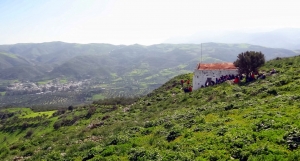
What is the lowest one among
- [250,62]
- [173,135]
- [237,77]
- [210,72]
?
[173,135]

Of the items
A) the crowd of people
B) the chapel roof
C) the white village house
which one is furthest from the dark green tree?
the chapel roof

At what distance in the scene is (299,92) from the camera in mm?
20969

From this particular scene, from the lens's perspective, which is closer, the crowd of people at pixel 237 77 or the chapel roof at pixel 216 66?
the crowd of people at pixel 237 77

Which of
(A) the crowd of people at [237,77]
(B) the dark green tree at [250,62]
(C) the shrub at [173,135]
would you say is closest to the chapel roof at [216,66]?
(A) the crowd of people at [237,77]

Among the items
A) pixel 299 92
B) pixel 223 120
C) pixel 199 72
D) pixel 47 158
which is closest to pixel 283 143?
pixel 223 120

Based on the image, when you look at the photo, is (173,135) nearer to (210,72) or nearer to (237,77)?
(237,77)

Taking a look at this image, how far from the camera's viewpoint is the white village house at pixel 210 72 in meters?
40.4

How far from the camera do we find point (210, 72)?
1631 inches

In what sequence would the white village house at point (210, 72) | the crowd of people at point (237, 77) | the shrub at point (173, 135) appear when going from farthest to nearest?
the white village house at point (210, 72)
the crowd of people at point (237, 77)
the shrub at point (173, 135)

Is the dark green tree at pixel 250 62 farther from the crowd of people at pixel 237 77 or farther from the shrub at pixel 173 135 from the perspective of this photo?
the shrub at pixel 173 135

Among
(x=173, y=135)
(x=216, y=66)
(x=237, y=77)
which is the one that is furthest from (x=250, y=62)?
(x=173, y=135)

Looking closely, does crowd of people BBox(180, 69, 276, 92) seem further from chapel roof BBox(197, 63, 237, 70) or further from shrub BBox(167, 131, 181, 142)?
shrub BBox(167, 131, 181, 142)

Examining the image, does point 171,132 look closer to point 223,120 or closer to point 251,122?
point 223,120

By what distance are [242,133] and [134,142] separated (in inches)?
290
